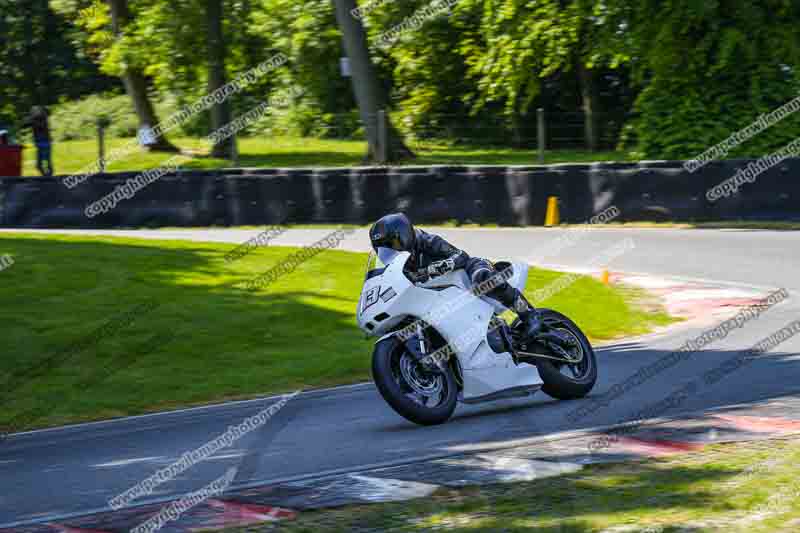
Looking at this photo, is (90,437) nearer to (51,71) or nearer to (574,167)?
(574,167)

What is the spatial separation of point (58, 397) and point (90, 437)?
1.74 meters

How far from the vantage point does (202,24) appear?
3266 cm

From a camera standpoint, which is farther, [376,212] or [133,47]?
[133,47]

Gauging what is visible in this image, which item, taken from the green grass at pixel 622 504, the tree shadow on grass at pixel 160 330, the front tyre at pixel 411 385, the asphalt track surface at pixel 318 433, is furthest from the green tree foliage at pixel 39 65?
the green grass at pixel 622 504

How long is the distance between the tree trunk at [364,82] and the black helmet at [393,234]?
1769cm

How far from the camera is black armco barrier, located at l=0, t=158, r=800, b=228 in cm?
2067

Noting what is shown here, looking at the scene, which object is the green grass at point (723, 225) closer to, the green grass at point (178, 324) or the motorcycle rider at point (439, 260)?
the green grass at point (178, 324)

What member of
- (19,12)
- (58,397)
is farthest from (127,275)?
(19,12)

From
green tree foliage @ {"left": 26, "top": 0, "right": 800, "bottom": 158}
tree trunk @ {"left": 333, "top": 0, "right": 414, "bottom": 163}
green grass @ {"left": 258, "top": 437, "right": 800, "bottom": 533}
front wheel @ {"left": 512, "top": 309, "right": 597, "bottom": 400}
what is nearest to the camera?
green grass @ {"left": 258, "top": 437, "right": 800, "bottom": 533}

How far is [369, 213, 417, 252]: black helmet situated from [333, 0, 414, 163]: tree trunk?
17687 millimetres

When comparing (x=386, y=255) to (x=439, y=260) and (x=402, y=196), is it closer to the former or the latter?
(x=439, y=260)

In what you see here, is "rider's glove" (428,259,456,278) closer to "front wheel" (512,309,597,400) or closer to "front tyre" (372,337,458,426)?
"front tyre" (372,337,458,426)

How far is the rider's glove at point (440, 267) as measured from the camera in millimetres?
8383

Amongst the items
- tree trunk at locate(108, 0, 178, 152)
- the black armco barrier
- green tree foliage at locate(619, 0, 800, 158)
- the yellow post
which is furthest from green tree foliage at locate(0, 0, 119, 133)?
the yellow post
